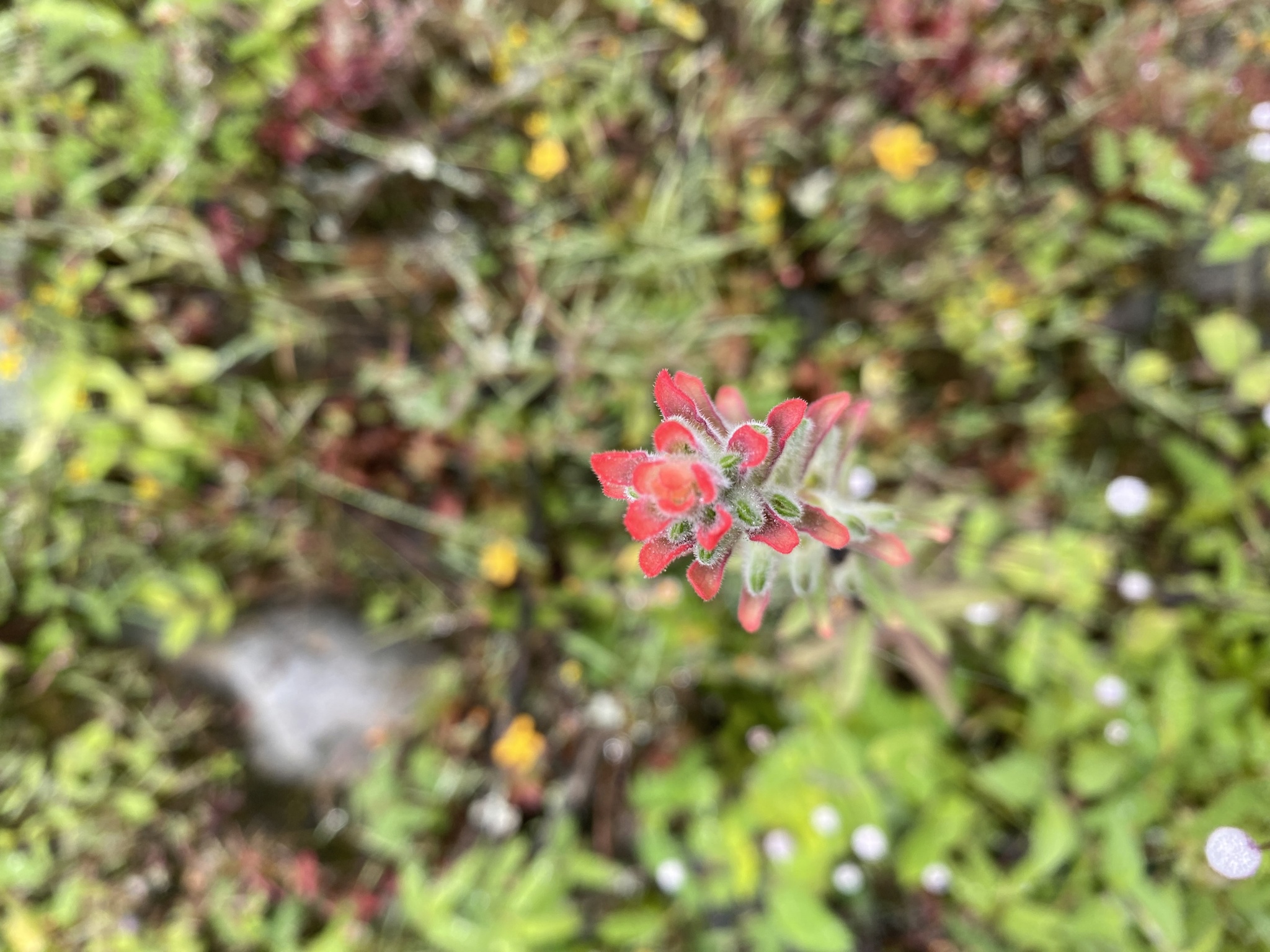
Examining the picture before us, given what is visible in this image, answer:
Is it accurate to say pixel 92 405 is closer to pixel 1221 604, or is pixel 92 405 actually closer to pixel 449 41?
pixel 449 41

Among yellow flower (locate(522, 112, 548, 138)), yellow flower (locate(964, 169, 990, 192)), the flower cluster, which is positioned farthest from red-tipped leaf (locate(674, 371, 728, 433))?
yellow flower (locate(964, 169, 990, 192))

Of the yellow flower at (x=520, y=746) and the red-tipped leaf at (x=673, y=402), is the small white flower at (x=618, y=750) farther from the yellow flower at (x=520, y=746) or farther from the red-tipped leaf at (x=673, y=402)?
the red-tipped leaf at (x=673, y=402)

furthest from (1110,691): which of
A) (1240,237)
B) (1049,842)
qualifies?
(1240,237)

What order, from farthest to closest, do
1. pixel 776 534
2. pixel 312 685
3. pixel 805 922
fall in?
pixel 312 685 → pixel 805 922 → pixel 776 534

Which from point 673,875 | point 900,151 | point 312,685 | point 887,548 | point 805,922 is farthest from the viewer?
point 312,685

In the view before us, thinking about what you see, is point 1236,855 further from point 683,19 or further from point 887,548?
point 683,19

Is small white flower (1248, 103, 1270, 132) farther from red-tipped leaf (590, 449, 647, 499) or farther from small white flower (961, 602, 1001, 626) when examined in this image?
red-tipped leaf (590, 449, 647, 499)

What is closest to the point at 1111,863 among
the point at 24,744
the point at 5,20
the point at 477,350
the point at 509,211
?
the point at 477,350
